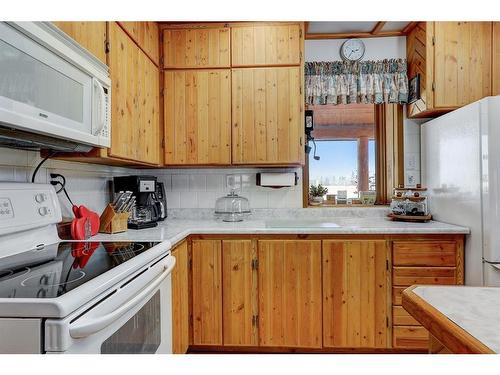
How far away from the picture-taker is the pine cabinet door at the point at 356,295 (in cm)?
209

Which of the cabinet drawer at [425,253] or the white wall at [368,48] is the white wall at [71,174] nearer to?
the white wall at [368,48]

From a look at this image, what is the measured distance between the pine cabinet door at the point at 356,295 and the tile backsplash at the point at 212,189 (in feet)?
2.51

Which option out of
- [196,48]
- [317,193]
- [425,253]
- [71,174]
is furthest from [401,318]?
[196,48]

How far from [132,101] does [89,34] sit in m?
0.48

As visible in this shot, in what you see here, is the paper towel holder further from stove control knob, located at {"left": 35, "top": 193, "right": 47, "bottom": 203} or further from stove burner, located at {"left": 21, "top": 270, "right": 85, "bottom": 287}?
stove burner, located at {"left": 21, "top": 270, "right": 85, "bottom": 287}

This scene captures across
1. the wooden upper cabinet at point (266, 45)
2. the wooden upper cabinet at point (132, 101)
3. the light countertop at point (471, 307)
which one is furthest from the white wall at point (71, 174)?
the light countertop at point (471, 307)

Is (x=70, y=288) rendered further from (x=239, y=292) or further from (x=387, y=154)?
(x=387, y=154)

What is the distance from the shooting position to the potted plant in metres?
2.84

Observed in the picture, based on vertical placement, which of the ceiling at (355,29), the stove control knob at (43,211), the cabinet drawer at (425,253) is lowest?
the cabinet drawer at (425,253)

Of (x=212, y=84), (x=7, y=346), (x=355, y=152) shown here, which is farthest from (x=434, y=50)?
(x=7, y=346)

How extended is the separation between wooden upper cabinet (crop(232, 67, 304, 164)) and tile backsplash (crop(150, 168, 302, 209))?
34cm

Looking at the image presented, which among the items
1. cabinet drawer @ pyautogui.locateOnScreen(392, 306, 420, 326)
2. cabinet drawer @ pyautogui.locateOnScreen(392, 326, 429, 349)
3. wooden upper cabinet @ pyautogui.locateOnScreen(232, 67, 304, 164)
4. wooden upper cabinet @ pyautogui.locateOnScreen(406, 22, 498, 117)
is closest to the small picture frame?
wooden upper cabinet @ pyautogui.locateOnScreen(406, 22, 498, 117)

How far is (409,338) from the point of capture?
2.06 metres
